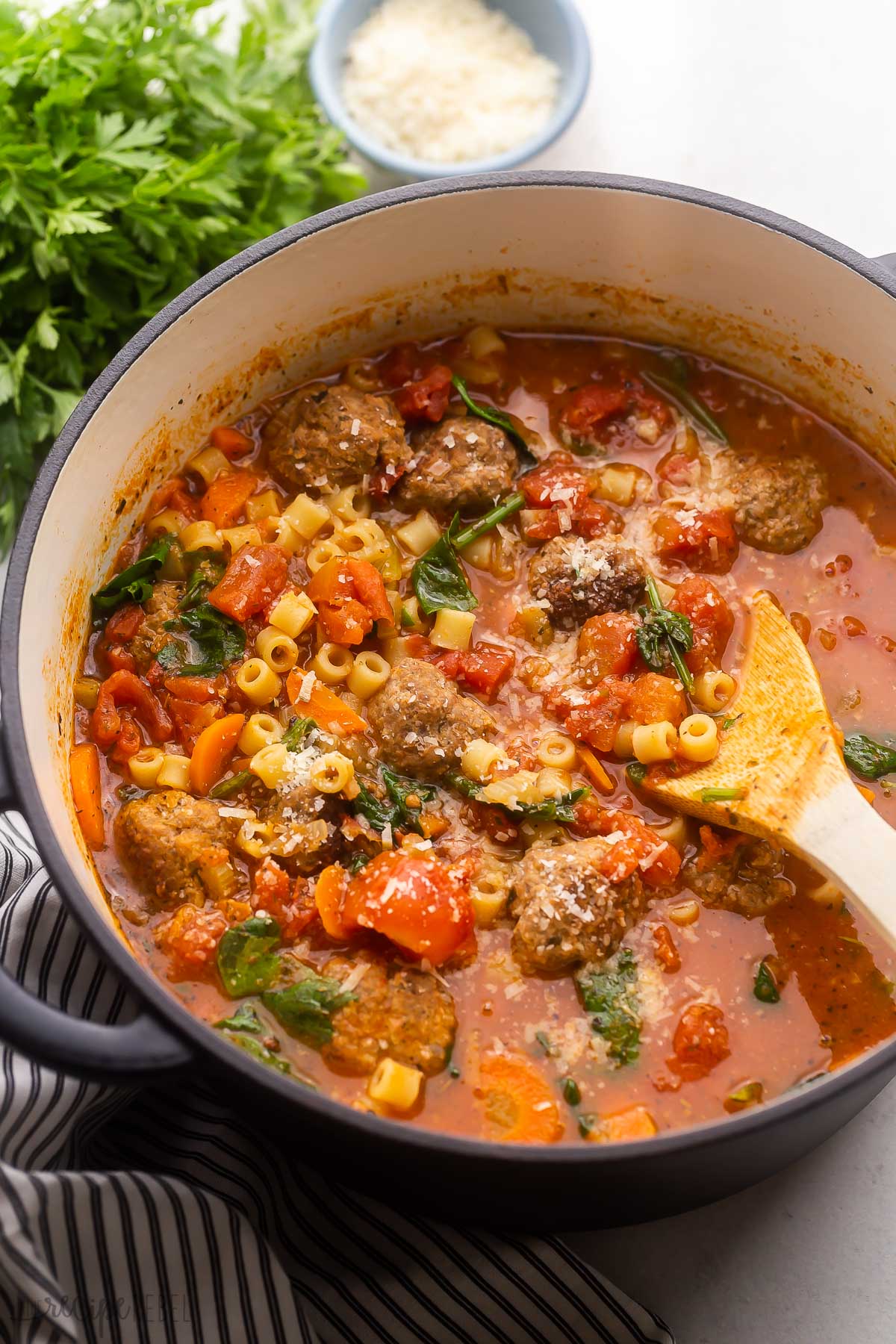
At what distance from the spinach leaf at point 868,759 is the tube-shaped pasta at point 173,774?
2.01 metres

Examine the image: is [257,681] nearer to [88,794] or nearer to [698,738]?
[88,794]

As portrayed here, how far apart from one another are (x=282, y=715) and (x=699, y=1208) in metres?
1.96

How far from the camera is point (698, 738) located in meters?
3.96

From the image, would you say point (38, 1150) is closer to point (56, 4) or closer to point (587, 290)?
point (587, 290)

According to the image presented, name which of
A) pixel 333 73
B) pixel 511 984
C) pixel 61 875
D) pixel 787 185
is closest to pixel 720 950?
pixel 511 984

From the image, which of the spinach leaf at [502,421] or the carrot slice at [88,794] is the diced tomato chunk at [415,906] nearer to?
the carrot slice at [88,794]

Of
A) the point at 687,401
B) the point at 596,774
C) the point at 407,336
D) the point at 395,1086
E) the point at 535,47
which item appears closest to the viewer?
the point at 395,1086

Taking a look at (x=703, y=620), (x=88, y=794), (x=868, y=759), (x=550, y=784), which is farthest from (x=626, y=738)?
(x=88, y=794)

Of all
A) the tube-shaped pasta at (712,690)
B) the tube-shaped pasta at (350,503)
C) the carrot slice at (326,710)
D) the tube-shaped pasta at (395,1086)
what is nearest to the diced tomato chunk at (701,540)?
the tube-shaped pasta at (712,690)

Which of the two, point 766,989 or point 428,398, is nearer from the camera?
point 766,989

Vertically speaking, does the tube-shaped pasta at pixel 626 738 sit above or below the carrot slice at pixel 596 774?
above

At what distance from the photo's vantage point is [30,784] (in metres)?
3.34

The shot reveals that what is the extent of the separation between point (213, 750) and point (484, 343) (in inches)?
71.4

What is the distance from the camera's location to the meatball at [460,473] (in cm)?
436
